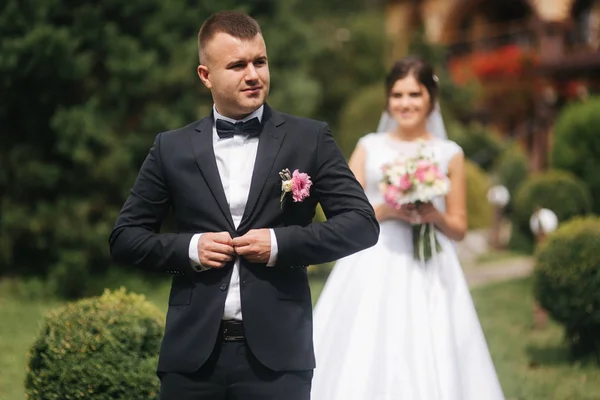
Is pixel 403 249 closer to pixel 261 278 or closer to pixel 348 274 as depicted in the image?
pixel 348 274

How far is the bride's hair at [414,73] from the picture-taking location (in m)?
5.43

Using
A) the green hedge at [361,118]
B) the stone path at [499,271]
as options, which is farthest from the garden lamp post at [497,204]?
the green hedge at [361,118]

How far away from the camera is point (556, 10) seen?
25141 millimetres

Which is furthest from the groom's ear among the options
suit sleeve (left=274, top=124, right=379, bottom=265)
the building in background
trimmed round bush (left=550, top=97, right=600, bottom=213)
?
the building in background

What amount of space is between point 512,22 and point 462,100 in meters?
7.62

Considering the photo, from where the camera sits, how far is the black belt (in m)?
2.95

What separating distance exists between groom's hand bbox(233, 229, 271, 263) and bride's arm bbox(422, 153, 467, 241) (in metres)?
2.69

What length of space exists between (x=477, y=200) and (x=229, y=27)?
16.7 m

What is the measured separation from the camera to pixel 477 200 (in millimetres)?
19125

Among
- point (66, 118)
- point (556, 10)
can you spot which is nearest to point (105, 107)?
point (66, 118)

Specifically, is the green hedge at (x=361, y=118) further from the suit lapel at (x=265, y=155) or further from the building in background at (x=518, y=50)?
the suit lapel at (x=265, y=155)

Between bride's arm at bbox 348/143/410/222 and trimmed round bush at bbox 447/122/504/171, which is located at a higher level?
trimmed round bush at bbox 447/122/504/171

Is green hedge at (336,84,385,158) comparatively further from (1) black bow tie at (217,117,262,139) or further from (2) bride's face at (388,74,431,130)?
(1) black bow tie at (217,117,262,139)

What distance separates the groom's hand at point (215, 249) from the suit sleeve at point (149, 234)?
0.07 metres
